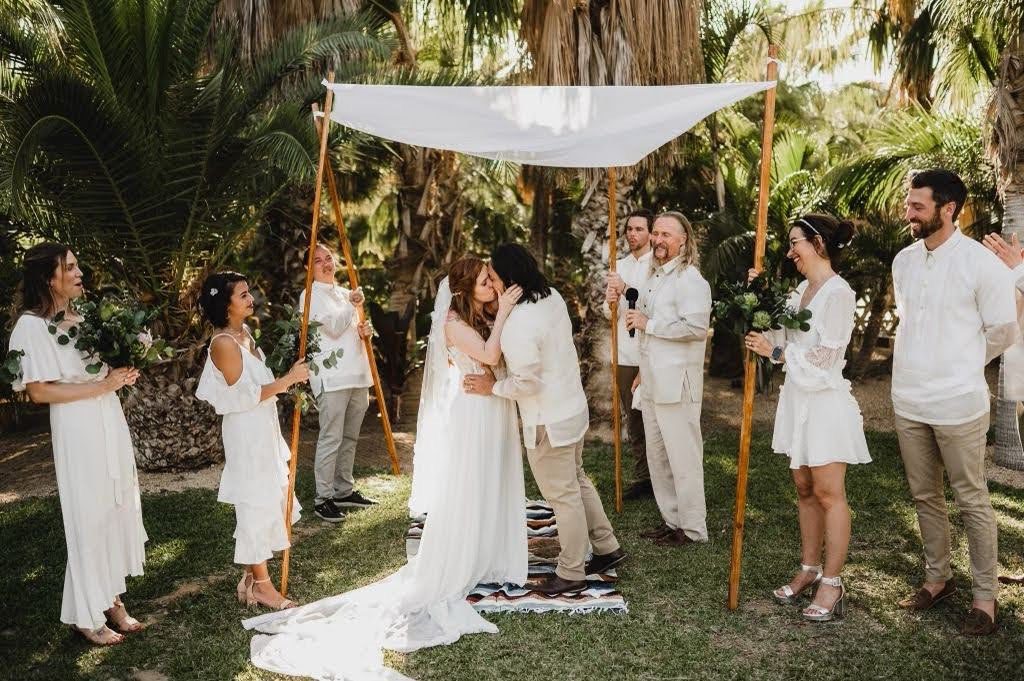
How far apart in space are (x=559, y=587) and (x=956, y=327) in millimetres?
2600

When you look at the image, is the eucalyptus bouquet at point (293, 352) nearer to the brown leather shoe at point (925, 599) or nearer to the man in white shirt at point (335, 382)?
the man in white shirt at point (335, 382)

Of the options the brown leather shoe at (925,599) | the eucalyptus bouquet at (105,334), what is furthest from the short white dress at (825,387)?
the eucalyptus bouquet at (105,334)

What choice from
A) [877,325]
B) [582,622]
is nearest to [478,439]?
[582,622]

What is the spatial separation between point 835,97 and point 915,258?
957 inches

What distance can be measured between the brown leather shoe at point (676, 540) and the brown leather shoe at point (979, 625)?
1.86 metres

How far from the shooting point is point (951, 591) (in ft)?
16.2

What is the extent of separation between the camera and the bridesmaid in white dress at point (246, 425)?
4884 millimetres

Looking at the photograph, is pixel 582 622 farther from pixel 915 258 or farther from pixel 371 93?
pixel 371 93

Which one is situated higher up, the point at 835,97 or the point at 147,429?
the point at 835,97

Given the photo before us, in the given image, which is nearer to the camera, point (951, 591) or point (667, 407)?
point (951, 591)

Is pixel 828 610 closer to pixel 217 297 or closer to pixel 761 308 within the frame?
pixel 761 308

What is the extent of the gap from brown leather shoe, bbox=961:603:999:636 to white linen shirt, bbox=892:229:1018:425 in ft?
3.32

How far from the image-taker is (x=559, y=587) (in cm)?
524

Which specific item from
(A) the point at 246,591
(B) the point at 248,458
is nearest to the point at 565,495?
(B) the point at 248,458
